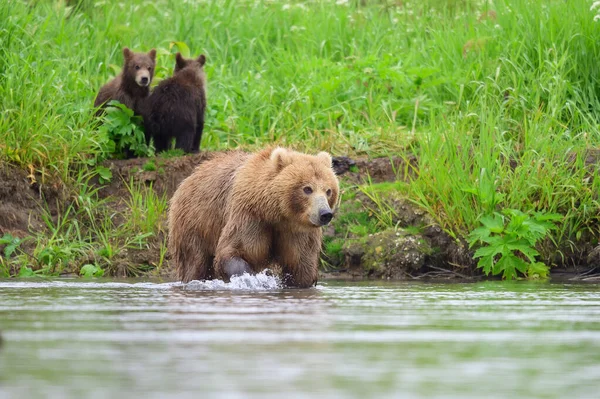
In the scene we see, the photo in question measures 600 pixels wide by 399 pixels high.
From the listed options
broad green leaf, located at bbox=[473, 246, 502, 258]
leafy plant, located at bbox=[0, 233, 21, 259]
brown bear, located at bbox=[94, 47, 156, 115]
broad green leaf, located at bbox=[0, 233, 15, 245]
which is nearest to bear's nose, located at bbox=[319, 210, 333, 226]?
broad green leaf, located at bbox=[473, 246, 502, 258]

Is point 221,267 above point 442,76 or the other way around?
the other way around

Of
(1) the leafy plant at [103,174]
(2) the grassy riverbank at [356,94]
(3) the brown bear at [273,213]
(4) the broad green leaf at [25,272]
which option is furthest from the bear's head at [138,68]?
(3) the brown bear at [273,213]

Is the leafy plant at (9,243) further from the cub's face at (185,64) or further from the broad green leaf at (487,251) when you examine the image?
the broad green leaf at (487,251)

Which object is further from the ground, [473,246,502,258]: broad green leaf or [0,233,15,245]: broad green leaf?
[473,246,502,258]: broad green leaf

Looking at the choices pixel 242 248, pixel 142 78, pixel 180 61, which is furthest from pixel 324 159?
pixel 180 61

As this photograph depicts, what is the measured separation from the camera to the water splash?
8.29 m

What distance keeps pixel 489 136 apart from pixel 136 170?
132 inches

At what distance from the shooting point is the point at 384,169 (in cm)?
1145

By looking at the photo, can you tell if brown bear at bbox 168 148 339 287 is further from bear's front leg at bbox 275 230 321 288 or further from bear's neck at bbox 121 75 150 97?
Result: bear's neck at bbox 121 75 150 97

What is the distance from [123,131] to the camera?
1150 centimetres

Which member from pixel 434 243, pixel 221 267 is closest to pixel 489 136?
pixel 434 243

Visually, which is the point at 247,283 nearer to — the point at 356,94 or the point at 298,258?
the point at 298,258

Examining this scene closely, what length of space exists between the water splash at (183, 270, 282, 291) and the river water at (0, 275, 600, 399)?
312mm

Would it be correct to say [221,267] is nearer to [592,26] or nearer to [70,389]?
[70,389]
